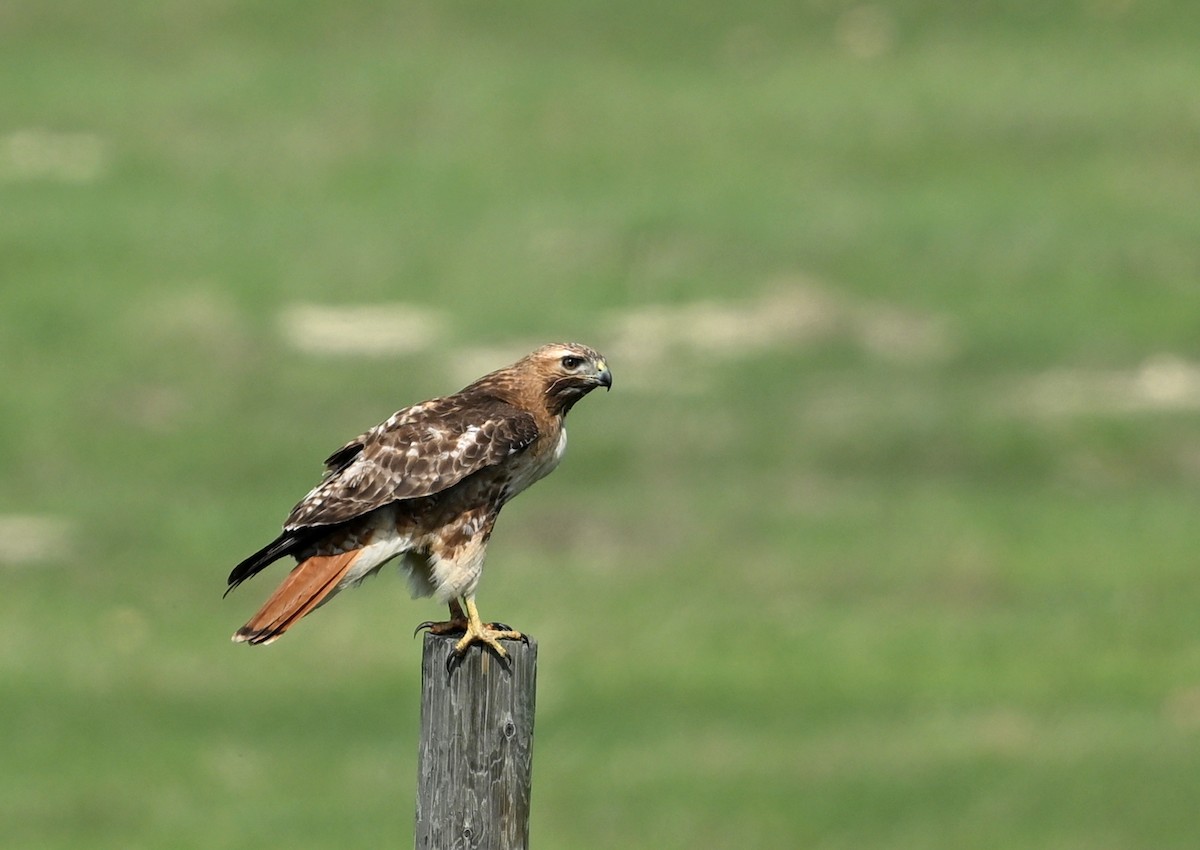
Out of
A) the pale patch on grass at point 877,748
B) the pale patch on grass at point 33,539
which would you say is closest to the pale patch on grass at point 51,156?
the pale patch on grass at point 33,539

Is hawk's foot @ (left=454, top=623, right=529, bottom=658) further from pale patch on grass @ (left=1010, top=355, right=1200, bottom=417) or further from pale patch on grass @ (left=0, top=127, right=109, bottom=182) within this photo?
pale patch on grass @ (left=0, top=127, right=109, bottom=182)

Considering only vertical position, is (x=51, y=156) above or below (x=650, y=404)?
above

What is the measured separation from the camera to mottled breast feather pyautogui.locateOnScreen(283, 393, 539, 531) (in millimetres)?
7977

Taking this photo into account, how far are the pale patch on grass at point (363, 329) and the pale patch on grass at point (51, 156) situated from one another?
5.65 m

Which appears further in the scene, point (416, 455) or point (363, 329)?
point (363, 329)

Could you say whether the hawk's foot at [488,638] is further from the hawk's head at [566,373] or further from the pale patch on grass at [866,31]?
the pale patch on grass at [866,31]

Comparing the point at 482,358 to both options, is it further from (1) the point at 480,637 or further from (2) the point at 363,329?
(1) the point at 480,637

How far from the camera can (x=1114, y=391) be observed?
2533 cm

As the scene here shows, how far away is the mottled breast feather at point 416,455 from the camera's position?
26.2 ft

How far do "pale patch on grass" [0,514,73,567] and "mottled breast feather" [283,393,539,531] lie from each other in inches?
529

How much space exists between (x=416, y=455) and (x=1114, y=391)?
18.3 meters

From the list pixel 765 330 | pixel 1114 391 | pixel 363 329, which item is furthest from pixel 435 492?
pixel 363 329

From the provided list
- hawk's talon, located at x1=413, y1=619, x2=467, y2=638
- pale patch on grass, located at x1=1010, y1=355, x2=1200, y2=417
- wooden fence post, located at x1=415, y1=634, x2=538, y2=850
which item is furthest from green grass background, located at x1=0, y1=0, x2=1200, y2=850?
wooden fence post, located at x1=415, y1=634, x2=538, y2=850

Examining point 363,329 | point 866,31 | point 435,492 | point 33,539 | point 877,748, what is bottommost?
point 435,492
